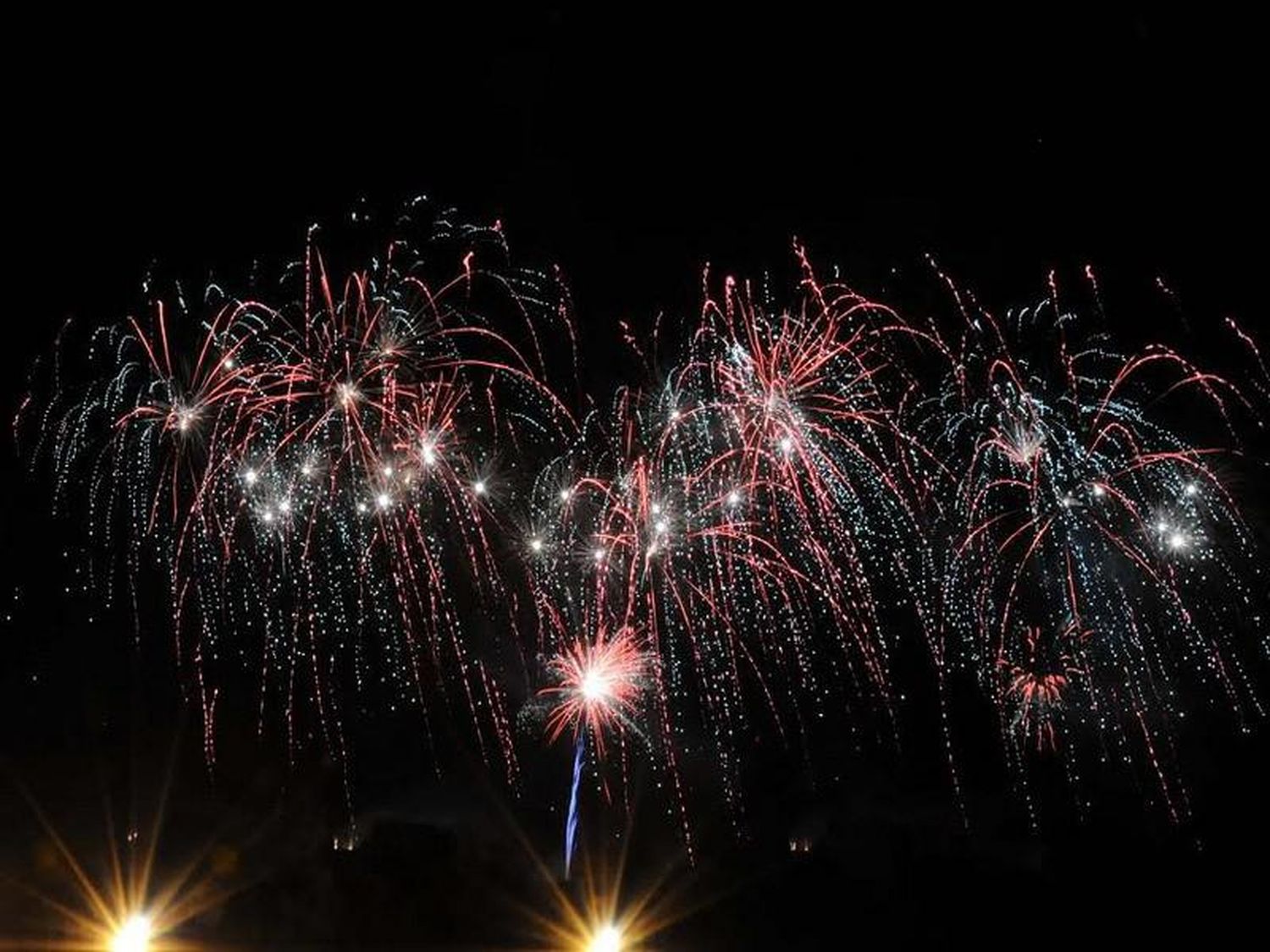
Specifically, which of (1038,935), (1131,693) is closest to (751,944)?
(1038,935)

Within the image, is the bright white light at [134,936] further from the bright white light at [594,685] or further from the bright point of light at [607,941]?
the bright white light at [594,685]

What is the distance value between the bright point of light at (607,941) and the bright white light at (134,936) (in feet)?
19.2

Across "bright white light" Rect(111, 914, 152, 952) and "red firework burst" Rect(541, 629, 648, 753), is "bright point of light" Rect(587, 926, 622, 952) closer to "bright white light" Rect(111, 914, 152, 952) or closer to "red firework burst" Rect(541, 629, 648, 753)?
"red firework burst" Rect(541, 629, 648, 753)

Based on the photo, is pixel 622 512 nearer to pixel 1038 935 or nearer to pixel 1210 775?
pixel 1038 935

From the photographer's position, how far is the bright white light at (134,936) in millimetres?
14969

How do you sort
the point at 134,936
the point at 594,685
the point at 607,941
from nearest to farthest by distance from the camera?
1. the point at 134,936
2. the point at 607,941
3. the point at 594,685

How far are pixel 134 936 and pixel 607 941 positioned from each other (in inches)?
247

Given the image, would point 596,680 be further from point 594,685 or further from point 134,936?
point 134,936

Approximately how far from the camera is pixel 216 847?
58.4 ft

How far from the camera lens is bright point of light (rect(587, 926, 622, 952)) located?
1608cm

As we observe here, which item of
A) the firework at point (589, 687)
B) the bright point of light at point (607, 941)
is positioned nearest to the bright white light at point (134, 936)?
the bright point of light at point (607, 941)

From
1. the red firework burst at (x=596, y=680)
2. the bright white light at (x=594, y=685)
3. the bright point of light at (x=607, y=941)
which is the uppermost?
the red firework burst at (x=596, y=680)

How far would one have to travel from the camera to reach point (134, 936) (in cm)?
1520

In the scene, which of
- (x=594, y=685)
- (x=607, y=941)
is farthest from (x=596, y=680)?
(x=607, y=941)
